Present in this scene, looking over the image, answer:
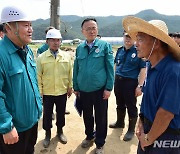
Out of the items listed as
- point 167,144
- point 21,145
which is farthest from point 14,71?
point 167,144

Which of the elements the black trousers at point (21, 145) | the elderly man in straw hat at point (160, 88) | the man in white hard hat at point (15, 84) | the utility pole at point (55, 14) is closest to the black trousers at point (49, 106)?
the black trousers at point (21, 145)

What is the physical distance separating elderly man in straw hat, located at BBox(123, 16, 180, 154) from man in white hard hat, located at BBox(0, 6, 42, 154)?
3.74 feet

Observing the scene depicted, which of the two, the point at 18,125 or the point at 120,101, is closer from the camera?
the point at 18,125

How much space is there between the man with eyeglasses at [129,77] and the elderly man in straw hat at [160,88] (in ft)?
5.64

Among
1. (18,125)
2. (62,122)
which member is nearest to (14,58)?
(18,125)

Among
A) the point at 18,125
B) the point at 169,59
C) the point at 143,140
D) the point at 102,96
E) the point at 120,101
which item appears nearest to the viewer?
the point at 169,59

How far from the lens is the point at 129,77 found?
3836mm

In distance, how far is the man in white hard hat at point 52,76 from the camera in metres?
3.66

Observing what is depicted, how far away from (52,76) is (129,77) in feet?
4.55

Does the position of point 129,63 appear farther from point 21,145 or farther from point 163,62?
point 21,145

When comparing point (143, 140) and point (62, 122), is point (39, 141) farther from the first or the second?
point (143, 140)

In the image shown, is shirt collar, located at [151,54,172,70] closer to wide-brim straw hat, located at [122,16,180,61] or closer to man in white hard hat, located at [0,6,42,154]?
wide-brim straw hat, located at [122,16,180,61]

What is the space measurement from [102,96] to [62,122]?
1048 millimetres

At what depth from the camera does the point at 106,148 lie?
3.73 meters
